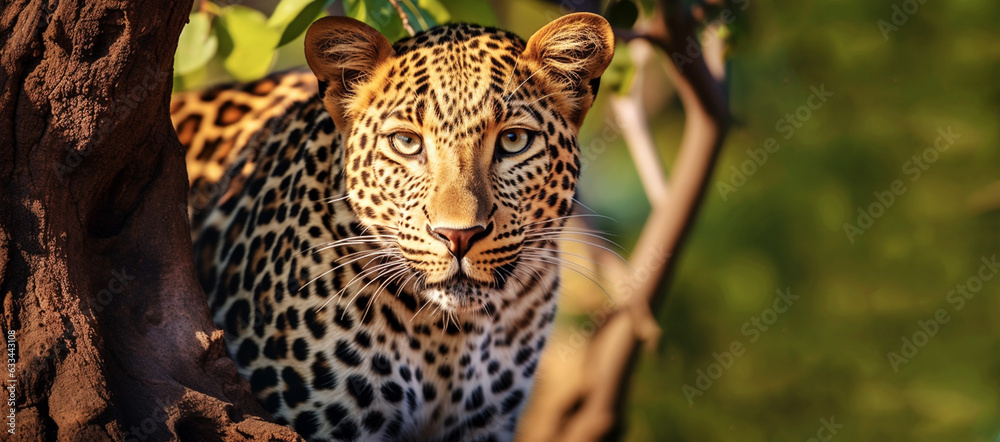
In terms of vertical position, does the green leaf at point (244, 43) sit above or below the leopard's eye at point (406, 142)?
above

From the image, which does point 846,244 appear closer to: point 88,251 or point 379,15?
point 379,15

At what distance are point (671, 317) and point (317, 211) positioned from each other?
22.8 feet

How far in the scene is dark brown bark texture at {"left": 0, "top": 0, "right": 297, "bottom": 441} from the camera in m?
3.13

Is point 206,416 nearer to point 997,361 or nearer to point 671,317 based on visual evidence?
point 671,317

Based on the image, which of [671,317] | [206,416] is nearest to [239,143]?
[206,416]

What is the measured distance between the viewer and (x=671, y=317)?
1032 centimetres

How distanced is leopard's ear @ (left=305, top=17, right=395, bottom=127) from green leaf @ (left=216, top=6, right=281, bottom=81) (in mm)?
1276
